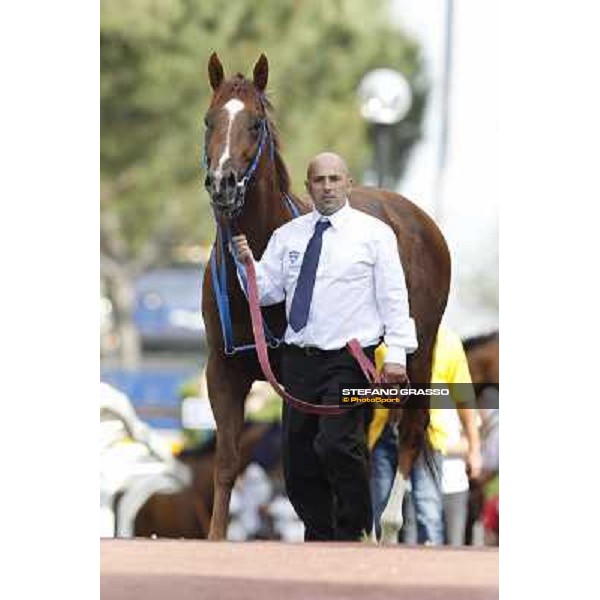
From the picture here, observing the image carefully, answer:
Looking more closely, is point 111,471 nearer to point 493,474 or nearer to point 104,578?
point 104,578

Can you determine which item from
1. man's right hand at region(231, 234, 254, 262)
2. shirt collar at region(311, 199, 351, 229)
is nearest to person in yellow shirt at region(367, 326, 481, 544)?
shirt collar at region(311, 199, 351, 229)

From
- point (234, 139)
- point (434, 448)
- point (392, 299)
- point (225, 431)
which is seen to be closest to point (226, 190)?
point (234, 139)

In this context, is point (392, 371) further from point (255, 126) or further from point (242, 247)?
point (255, 126)

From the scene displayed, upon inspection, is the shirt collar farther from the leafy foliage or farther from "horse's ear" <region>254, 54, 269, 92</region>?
"horse's ear" <region>254, 54, 269, 92</region>

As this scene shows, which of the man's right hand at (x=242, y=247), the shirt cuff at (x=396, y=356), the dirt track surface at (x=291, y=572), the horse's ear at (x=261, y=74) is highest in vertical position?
the horse's ear at (x=261, y=74)

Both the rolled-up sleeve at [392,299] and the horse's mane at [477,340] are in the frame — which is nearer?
the rolled-up sleeve at [392,299]

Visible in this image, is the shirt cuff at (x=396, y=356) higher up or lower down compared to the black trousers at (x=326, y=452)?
higher up

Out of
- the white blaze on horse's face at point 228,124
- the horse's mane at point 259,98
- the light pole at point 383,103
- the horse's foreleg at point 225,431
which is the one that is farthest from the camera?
the light pole at point 383,103

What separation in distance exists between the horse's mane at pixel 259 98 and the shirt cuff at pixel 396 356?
0.90 m

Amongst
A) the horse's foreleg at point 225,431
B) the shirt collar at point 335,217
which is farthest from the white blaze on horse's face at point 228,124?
the horse's foreleg at point 225,431

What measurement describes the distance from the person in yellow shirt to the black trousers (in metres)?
Answer: 0.14

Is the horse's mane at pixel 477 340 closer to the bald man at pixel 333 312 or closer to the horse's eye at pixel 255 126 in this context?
the bald man at pixel 333 312

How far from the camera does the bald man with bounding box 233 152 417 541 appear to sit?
968 centimetres

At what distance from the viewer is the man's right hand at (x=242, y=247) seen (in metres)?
9.66
